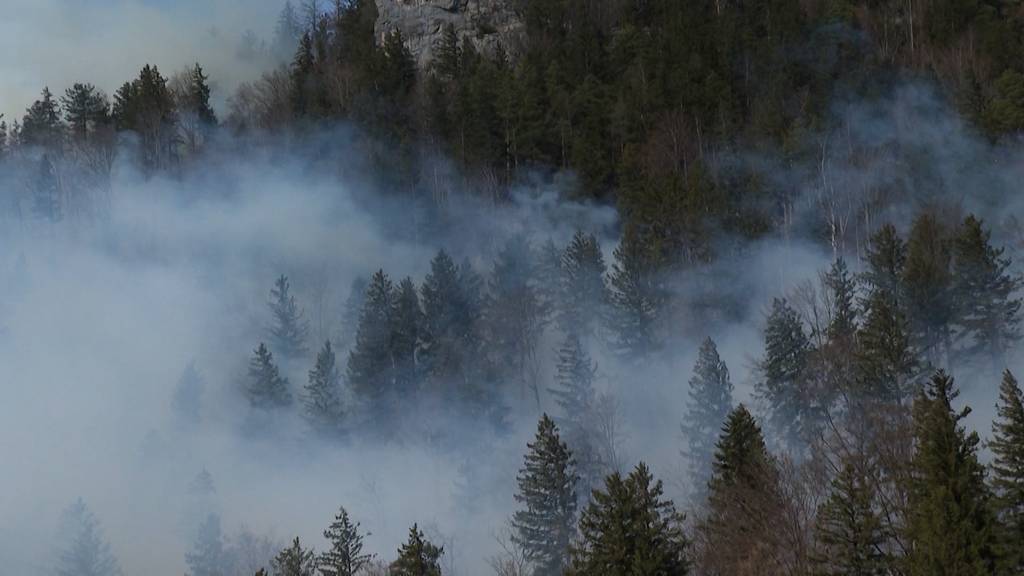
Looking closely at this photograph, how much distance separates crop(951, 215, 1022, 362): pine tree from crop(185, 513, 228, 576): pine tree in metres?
35.0

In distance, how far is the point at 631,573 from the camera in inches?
1016

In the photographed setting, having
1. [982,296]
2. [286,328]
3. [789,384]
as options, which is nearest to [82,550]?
[286,328]

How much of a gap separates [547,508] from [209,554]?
17153 mm

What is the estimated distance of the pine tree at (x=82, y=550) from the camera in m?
46.1

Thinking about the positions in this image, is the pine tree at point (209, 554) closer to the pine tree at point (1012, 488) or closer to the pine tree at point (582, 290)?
the pine tree at point (582, 290)

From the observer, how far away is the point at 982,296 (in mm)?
45188

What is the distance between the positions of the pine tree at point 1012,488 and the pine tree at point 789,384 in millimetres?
14099

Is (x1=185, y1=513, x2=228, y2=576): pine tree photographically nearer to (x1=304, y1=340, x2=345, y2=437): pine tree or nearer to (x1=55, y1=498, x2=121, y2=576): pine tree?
(x1=55, y1=498, x2=121, y2=576): pine tree

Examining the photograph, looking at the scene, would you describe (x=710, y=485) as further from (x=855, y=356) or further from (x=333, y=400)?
(x=333, y=400)

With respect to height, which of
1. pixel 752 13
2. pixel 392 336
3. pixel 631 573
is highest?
pixel 752 13

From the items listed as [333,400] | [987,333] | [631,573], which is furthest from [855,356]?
[333,400]

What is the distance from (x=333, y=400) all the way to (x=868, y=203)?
3249 cm

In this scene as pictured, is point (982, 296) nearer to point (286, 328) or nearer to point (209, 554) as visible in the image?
point (209, 554)

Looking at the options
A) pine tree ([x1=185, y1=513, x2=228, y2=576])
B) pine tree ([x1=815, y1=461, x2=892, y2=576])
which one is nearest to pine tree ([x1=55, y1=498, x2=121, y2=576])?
pine tree ([x1=185, y1=513, x2=228, y2=576])
